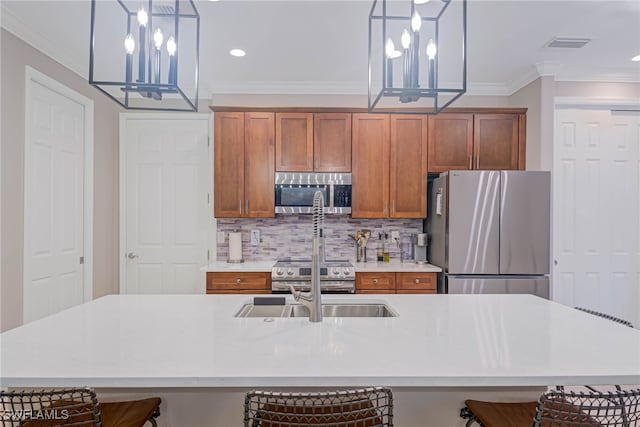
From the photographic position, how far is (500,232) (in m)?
3.27

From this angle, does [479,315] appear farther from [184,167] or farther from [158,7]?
[184,167]

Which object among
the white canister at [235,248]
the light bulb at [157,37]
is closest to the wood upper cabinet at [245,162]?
the white canister at [235,248]

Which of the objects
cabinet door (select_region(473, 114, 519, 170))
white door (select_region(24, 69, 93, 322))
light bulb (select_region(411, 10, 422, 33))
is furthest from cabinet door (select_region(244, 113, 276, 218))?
light bulb (select_region(411, 10, 422, 33))

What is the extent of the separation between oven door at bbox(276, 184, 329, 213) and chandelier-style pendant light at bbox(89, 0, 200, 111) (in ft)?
4.10

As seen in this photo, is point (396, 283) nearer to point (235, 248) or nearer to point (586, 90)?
point (235, 248)

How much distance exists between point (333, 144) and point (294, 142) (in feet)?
1.28

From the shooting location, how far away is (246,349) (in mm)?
1302

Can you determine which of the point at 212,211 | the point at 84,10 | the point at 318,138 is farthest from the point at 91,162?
the point at 318,138

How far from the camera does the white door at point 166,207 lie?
409 cm

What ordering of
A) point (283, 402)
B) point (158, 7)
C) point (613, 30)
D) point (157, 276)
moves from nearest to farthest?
point (283, 402)
point (158, 7)
point (613, 30)
point (157, 276)

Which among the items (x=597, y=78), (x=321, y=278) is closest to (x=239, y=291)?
(x=321, y=278)

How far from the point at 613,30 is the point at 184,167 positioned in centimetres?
403

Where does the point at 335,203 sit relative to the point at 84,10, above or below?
below

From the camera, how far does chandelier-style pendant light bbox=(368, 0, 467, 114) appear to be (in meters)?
1.60
